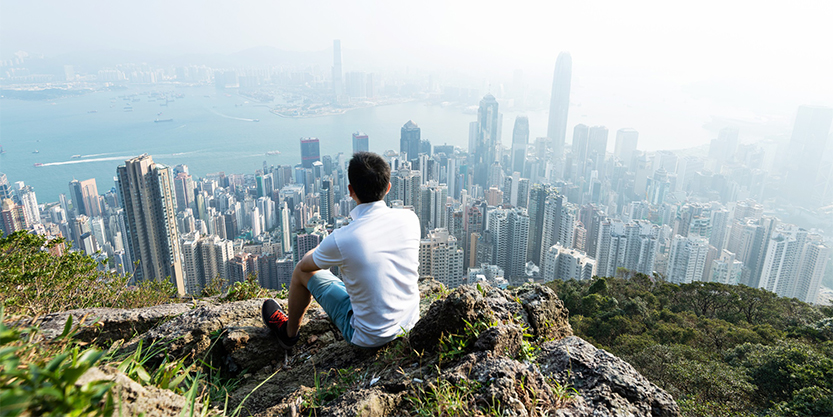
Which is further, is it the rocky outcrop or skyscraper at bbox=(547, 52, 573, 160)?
skyscraper at bbox=(547, 52, 573, 160)

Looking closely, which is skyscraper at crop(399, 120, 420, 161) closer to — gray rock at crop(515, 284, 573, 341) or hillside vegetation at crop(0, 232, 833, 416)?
hillside vegetation at crop(0, 232, 833, 416)

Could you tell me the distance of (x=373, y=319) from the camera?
1.16 metres

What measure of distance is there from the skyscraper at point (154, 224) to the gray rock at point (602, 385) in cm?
1481

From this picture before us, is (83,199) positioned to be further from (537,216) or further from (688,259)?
(688,259)

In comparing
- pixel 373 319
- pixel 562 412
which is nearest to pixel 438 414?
pixel 562 412

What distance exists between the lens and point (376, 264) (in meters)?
1.11

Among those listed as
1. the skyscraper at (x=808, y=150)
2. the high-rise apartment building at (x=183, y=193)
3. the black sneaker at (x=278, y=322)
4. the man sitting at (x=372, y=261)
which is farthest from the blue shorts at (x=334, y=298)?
the skyscraper at (x=808, y=150)

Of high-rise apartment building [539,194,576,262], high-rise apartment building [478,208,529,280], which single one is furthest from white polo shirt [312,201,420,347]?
high-rise apartment building [539,194,576,262]

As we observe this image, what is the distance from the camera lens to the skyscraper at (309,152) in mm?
31117

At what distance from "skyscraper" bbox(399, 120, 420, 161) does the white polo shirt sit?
32469mm

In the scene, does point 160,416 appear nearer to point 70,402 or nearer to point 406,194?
point 70,402

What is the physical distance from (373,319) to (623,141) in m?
36.8

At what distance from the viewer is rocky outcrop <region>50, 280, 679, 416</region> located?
0.88m

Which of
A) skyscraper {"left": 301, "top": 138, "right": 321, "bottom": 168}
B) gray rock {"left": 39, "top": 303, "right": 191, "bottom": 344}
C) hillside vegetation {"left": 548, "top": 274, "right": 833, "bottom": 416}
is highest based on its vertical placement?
gray rock {"left": 39, "top": 303, "right": 191, "bottom": 344}
